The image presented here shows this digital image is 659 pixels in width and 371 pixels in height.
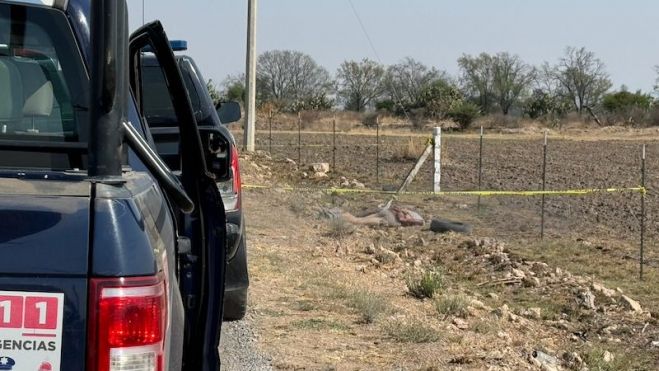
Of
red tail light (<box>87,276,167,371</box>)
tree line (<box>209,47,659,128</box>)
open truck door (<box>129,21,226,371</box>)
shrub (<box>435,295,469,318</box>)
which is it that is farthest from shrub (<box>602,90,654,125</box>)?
red tail light (<box>87,276,167,371</box>)

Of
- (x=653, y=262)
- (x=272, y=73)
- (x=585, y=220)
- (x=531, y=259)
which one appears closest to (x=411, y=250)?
(x=531, y=259)

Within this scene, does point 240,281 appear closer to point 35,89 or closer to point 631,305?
point 35,89

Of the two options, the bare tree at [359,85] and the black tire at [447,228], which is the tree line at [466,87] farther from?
the black tire at [447,228]

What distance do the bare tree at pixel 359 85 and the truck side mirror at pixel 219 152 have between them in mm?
77898

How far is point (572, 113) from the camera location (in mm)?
72500

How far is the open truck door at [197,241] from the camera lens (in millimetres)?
3711

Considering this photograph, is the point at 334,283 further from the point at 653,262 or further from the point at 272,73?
the point at 272,73

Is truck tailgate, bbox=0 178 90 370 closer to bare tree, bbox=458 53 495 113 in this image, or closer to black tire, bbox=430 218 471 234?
black tire, bbox=430 218 471 234

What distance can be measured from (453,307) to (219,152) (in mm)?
2893

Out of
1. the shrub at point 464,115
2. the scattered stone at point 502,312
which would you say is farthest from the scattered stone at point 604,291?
the shrub at point 464,115

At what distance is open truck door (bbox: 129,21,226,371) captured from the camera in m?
3.71

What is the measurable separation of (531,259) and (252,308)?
5729 millimetres

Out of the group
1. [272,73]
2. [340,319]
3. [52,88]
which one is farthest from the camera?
[272,73]

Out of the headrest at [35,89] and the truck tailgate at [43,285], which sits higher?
the headrest at [35,89]
